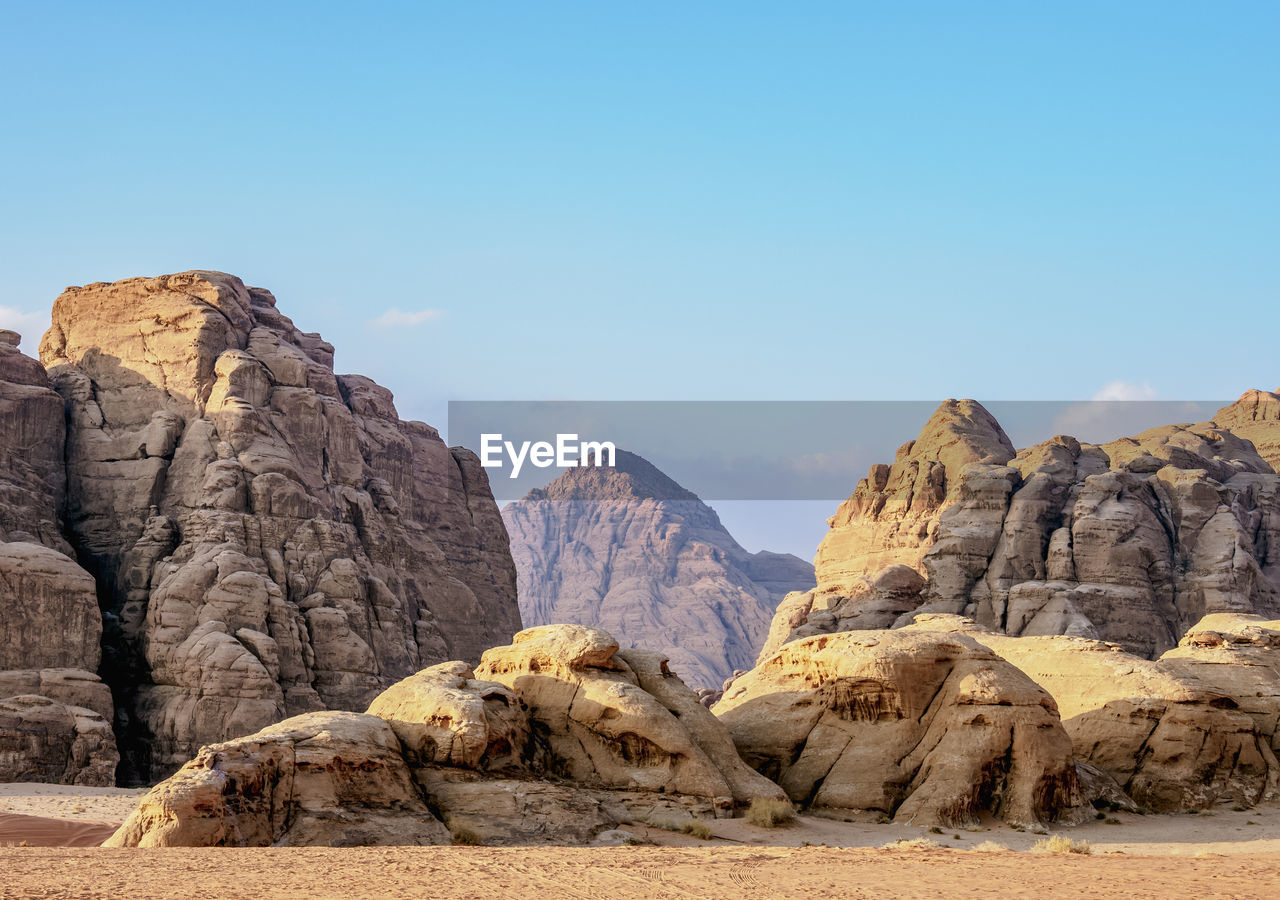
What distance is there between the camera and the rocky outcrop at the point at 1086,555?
5847cm

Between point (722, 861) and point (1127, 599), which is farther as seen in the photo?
point (1127, 599)

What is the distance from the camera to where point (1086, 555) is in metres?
60.8

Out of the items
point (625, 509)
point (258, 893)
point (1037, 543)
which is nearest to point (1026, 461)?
point (1037, 543)

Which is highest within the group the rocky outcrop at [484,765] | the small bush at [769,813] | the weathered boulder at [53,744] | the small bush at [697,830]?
the rocky outcrop at [484,765]

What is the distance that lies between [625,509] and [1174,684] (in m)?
167

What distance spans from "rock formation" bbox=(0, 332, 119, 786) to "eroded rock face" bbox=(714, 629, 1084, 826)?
926 inches

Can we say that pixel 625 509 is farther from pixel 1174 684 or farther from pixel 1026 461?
pixel 1174 684

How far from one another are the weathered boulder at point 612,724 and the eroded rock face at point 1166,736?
23.3 ft

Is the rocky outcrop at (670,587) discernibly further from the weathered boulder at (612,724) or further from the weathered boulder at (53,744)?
the weathered boulder at (612,724)

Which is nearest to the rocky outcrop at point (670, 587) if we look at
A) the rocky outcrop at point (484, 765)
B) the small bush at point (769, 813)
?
the rocky outcrop at point (484, 765)

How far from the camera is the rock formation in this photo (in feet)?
139

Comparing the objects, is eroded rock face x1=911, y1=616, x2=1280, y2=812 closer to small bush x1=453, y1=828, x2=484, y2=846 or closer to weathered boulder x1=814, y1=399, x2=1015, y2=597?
small bush x1=453, y1=828, x2=484, y2=846

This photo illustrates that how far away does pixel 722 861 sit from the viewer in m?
19.9

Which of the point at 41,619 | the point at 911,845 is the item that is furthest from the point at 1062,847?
the point at 41,619
